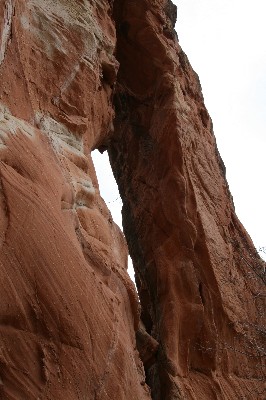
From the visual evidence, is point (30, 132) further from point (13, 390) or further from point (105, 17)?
point (105, 17)

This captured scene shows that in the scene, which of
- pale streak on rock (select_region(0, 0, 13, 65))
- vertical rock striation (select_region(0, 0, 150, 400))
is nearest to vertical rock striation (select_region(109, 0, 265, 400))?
vertical rock striation (select_region(0, 0, 150, 400))

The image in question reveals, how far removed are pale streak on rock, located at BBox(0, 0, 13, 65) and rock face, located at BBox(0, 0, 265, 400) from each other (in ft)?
0.11

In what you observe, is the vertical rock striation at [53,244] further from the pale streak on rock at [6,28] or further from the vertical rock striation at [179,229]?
the vertical rock striation at [179,229]

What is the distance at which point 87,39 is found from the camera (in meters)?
8.90

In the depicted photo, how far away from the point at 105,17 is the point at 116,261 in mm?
5813

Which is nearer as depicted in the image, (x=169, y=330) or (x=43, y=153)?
(x=43, y=153)

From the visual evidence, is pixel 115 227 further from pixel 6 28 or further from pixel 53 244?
pixel 6 28

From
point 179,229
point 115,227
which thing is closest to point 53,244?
point 115,227

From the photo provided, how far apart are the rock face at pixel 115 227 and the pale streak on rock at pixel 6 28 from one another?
34mm

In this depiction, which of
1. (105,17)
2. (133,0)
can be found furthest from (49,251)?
(133,0)

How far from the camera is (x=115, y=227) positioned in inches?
306

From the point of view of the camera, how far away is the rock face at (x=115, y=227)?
462 cm

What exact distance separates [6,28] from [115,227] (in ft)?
10.7

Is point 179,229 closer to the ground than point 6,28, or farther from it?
closer to the ground
